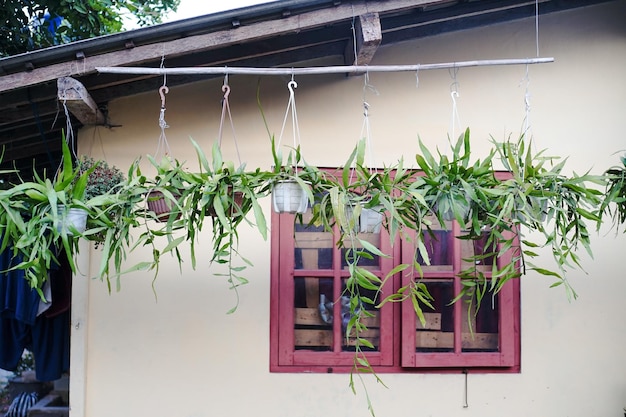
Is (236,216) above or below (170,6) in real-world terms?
below

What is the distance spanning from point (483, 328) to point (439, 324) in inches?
10.5

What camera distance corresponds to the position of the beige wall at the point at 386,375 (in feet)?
10.6

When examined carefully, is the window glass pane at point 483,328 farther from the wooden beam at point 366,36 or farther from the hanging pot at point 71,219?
the hanging pot at point 71,219

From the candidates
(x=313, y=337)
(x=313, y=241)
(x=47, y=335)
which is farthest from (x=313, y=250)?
(x=47, y=335)

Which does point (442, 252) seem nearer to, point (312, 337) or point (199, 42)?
point (312, 337)

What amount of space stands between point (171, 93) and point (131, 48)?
0.59 metres

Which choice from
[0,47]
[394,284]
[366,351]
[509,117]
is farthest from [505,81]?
[0,47]

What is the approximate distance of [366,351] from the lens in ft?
10.8

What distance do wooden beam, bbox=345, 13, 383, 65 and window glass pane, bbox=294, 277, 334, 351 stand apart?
1.28m

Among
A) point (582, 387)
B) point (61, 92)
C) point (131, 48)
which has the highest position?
point (131, 48)

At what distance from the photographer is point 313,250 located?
332 cm

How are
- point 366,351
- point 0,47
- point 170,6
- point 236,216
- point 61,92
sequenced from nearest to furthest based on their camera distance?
point 236,216 → point 61,92 → point 366,351 → point 0,47 → point 170,6

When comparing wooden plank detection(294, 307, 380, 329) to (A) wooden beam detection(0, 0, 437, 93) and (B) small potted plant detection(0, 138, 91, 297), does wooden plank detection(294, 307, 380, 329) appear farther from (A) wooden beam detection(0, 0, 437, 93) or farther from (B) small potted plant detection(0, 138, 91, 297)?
(A) wooden beam detection(0, 0, 437, 93)

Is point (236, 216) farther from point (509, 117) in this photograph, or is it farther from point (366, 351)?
point (509, 117)
